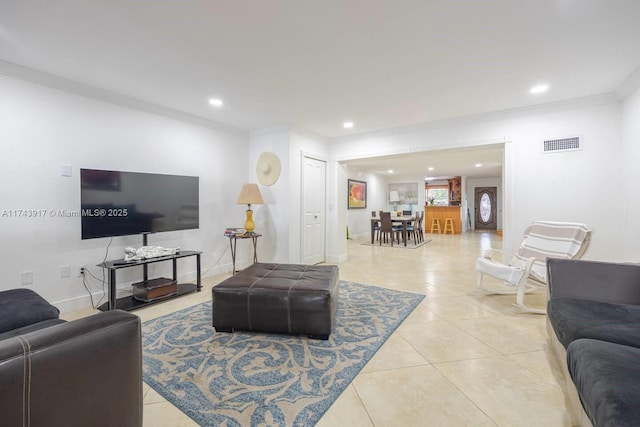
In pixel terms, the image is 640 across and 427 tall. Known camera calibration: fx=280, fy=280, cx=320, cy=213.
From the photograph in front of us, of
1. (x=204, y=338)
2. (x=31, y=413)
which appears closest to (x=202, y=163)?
(x=204, y=338)

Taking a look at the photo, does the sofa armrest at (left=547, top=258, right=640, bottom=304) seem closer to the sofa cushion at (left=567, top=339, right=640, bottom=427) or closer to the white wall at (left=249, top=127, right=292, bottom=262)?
the sofa cushion at (left=567, top=339, right=640, bottom=427)

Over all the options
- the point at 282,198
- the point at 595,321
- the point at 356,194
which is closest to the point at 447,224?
the point at 356,194

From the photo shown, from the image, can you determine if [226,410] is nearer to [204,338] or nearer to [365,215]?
[204,338]

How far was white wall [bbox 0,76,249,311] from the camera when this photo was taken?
2551mm

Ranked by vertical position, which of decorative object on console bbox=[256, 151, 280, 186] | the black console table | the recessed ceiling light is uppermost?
the recessed ceiling light

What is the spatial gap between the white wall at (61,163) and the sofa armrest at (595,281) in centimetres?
409

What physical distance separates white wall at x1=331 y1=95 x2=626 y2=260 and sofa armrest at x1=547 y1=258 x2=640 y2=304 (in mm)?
1907

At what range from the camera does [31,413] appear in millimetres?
805

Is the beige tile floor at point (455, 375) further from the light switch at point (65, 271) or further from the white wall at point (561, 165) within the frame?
the white wall at point (561, 165)

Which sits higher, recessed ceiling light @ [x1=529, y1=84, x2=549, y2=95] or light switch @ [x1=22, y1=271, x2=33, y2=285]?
recessed ceiling light @ [x1=529, y1=84, x2=549, y2=95]

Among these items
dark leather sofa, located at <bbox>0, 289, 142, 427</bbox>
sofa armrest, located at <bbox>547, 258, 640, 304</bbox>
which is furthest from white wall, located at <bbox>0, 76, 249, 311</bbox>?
sofa armrest, located at <bbox>547, 258, 640, 304</bbox>

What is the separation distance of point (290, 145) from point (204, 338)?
121 inches

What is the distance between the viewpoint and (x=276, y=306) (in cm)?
219

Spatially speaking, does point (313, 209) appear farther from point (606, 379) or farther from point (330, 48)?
point (606, 379)
